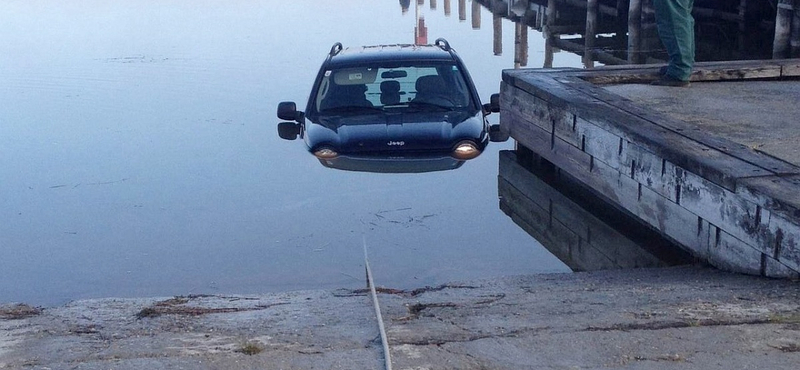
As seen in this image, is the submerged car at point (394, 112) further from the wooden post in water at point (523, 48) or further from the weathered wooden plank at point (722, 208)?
the wooden post in water at point (523, 48)

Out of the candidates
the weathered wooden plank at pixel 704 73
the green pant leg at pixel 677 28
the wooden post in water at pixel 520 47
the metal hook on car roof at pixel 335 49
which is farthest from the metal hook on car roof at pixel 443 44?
the wooden post in water at pixel 520 47

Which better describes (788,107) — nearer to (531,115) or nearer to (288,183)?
(531,115)

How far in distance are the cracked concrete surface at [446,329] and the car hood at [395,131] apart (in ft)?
8.42

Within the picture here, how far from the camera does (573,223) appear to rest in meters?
9.99

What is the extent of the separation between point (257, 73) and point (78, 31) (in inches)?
389

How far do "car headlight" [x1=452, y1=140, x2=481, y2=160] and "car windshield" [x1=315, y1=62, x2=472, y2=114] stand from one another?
754 mm

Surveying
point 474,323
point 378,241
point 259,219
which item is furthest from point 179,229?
point 474,323

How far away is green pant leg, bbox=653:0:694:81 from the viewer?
12.0m

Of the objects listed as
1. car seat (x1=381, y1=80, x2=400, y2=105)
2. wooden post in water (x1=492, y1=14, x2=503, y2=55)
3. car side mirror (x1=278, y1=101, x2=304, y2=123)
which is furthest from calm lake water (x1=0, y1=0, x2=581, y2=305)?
wooden post in water (x1=492, y1=14, x2=503, y2=55)

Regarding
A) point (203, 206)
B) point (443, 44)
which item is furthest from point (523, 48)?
point (203, 206)

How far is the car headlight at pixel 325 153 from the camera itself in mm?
10070

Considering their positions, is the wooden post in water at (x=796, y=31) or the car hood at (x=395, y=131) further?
the wooden post in water at (x=796, y=31)

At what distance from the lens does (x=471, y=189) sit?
10.2 m

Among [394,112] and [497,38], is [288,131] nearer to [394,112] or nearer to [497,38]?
[394,112]
